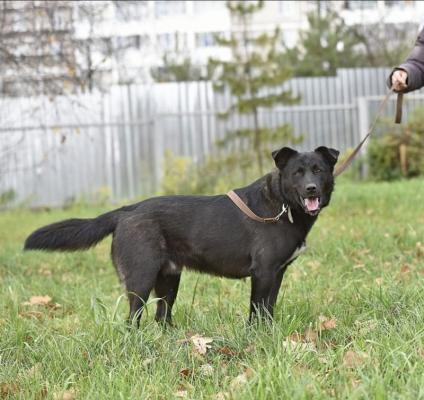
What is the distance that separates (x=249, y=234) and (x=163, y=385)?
1483 mm

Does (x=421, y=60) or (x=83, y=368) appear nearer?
(x=83, y=368)

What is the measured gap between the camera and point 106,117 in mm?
15352

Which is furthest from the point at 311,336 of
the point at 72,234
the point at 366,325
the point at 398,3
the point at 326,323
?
the point at 398,3

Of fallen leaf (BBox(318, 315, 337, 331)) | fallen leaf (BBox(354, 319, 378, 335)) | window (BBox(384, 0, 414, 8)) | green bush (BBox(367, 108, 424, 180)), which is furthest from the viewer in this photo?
window (BBox(384, 0, 414, 8))

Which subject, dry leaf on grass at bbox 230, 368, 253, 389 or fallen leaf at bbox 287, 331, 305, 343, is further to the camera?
fallen leaf at bbox 287, 331, 305, 343

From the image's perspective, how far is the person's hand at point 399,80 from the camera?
4633 millimetres

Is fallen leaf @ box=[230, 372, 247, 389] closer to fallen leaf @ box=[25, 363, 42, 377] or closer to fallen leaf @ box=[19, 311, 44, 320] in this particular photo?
fallen leaf @ box=[25, 363, 42, 377]

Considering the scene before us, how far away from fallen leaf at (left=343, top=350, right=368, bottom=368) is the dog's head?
1.18 metres

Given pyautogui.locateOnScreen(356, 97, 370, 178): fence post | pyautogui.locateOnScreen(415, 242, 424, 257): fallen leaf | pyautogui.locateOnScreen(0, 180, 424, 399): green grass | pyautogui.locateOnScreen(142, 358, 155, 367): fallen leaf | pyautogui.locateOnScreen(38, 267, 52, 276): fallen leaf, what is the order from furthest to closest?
pyautogui.locateOnScreen(356, 97, 370, 178): fence post < pyautogui.locateOnScreen(38, 267, 52, 276): fallen leaf < pyautogui.locateOnScreen(415, 242, 424, 257): fallen leaf < pyautogui.locateOnScreen(142, 358, 155, 367): fallen leaf < pyautogui.locateOnScreen(0, 180, 424, 399): green grass

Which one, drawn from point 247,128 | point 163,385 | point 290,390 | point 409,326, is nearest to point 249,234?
point 409,326

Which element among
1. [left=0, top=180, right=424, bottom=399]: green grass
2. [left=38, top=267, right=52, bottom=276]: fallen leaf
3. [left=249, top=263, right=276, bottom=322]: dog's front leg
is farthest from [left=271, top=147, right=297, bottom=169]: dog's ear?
[left=38, top=267, right=52, bottom=276]: fallen leaf

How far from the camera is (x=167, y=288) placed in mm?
4730

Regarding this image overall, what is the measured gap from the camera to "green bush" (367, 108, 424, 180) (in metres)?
14.5

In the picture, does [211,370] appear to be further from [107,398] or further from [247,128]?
[247,128]
